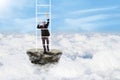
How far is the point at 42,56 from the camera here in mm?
36562

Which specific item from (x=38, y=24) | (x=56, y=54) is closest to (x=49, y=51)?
(x=56, y=54)

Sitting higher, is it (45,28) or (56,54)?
(45,28)

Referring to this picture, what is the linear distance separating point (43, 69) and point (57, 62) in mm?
1527

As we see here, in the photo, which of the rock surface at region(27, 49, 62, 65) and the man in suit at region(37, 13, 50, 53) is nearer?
the man in suit at region(37, 13, 50, 53)

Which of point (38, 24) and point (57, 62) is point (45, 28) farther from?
point (57, 62)

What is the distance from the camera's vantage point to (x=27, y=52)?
123 ft

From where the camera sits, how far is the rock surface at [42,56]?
36400 mm

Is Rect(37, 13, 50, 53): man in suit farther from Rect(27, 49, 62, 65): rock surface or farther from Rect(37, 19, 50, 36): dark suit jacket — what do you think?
Rect(27, 49, 62, 65): rock surface

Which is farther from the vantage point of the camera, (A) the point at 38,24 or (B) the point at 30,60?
(B) the point at 30,60

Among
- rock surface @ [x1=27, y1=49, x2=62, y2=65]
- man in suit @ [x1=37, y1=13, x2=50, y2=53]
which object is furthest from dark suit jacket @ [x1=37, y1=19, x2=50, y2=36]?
rock surface @ [x1=27, y1=49, x2=62, y2=65]

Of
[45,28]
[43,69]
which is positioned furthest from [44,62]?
[45,28]

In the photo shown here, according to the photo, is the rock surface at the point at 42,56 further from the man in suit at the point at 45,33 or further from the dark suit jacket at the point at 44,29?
the dark suit jacket at the point at 44,29

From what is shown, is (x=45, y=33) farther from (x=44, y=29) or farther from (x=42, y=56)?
(x=42, y=56)

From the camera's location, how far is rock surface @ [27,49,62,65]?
119 ft
